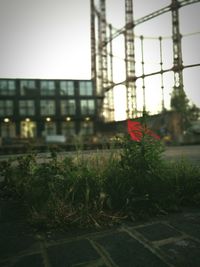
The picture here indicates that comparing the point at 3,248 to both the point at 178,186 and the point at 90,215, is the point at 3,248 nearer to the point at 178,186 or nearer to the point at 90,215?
the point at 90,215

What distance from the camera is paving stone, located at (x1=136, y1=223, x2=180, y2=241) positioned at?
235cm

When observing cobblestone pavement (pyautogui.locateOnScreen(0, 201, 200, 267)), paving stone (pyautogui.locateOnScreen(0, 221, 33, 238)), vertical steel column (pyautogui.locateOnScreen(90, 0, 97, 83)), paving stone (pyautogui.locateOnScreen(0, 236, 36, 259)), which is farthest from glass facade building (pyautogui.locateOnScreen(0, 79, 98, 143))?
paving stone (pyautogui.locateOnScreen(0, 236, 36, 259))

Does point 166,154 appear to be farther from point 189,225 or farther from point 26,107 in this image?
point 26,107

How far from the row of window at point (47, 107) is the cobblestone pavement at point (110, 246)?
3950 cm

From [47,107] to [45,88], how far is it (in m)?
3.39

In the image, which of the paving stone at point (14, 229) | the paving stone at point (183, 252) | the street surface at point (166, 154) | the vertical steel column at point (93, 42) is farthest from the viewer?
the vertical steel column at point (93, 42)

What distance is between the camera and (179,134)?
27391 mm

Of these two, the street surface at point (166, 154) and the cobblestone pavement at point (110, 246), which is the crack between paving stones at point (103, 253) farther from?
the street surface at point (166, 154)

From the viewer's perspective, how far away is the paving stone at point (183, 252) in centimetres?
188

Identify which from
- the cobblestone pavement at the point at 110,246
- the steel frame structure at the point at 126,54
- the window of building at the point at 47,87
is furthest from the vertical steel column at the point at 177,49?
the cobblestone pavement at the point at 110,246

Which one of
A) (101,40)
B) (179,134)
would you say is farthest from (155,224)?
(101,40)

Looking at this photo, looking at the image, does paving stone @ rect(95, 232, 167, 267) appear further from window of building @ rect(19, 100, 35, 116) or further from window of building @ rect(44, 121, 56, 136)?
window of building @ rect(19, 100, 35, 116)

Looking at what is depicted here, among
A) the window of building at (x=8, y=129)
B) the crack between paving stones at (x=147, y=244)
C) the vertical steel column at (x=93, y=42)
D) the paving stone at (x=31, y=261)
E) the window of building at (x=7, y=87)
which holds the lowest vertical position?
the paving stone at (x=31, y=261)

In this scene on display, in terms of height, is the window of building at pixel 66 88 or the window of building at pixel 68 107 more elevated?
the window of building at pixel 66 88
